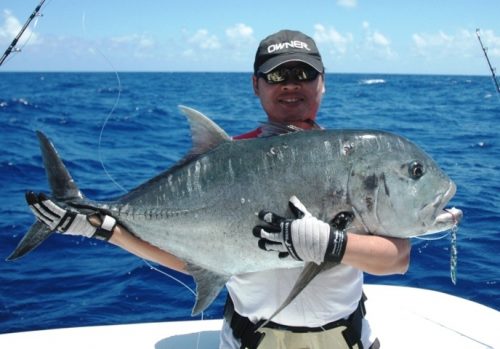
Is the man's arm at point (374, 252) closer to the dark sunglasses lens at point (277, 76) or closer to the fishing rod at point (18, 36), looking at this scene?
the dark sunglasses lens at point (277, 76)

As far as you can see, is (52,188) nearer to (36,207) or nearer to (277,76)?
(36,207)

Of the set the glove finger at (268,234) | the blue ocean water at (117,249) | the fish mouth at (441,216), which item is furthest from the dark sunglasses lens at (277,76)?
the blue ocean water at (117,249)

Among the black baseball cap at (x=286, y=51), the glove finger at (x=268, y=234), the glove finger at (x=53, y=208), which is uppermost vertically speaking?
the black baseball cap at (x=286, y=51)

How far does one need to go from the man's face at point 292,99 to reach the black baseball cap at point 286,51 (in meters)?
0.05

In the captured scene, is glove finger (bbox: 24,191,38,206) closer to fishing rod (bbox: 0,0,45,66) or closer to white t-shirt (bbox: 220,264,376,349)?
white t-shirt (bbox: 220,264,376,349)

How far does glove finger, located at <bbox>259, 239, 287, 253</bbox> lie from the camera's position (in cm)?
239

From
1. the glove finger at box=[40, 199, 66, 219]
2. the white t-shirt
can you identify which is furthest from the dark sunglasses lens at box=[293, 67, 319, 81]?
the glove finger at box=[40, 199, 66, 219]

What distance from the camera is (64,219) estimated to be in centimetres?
277

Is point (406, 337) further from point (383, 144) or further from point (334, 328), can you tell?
point (383, 144)

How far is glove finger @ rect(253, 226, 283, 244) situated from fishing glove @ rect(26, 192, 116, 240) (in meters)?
0.86

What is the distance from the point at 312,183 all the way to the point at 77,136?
1616cm

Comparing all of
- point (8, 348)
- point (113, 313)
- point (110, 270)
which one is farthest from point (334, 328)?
point (110, 270)

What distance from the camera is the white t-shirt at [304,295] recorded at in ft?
8.98

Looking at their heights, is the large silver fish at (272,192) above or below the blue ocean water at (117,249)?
above
